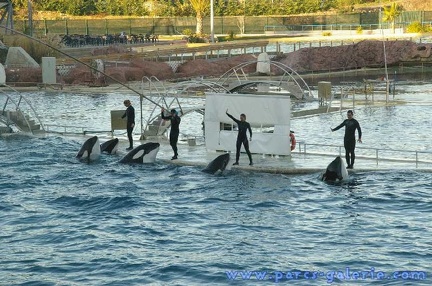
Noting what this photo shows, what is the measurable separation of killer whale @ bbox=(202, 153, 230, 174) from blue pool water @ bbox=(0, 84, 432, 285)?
304 mm

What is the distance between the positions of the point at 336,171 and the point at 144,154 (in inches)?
262

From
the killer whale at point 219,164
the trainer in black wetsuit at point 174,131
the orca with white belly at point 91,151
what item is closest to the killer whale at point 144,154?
the trainer in black wetsuit at point 174,131

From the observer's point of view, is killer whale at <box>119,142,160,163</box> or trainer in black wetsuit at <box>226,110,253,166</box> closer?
trainer in black wetsuit at <box>226,110,253,166</box>

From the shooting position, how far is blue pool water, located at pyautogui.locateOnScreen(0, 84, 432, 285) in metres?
19.8

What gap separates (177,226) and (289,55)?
47546mm

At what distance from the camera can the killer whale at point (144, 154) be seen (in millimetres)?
30016

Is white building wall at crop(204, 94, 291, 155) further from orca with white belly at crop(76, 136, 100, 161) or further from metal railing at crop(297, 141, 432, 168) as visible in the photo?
orca with white belly at crop(76, 136, 100, 161)

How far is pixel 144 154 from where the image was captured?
1182 inches

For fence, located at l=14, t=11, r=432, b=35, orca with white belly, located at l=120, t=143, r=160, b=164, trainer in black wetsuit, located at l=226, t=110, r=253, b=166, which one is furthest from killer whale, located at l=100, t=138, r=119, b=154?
fence, located at l=14, t=11, r=432, b=35

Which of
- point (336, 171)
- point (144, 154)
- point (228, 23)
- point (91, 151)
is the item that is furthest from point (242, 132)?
point (228, 23)

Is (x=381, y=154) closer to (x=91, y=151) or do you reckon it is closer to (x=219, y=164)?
(x=219, y=164)

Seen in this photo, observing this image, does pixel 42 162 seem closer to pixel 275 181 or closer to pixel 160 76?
pixel 275 181

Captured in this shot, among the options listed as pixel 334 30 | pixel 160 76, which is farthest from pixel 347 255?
pixel 334 30

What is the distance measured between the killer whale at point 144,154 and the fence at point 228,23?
62.7m
